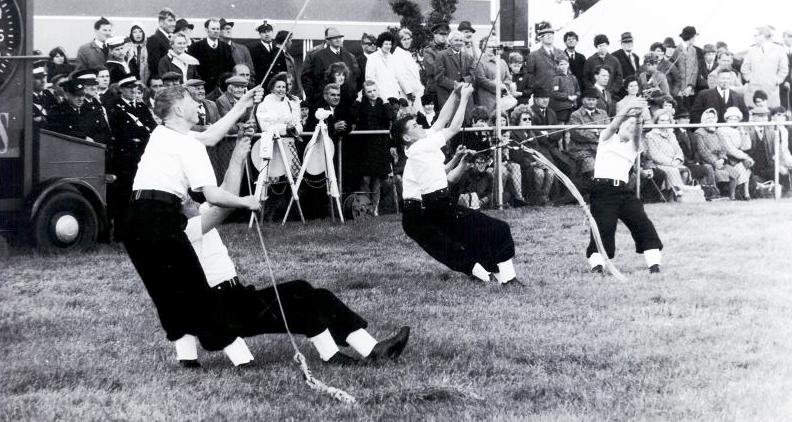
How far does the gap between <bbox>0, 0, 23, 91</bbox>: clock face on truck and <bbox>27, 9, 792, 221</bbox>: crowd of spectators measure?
2.32ft

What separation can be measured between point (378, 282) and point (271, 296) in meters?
2.69

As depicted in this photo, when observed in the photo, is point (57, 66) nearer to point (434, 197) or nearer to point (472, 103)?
point (472, 103)

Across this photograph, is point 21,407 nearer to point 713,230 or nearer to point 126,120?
point 126,120

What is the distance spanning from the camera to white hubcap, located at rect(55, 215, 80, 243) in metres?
9.17

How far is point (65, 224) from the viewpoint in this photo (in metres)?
9.21

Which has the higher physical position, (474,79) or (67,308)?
(474,79)

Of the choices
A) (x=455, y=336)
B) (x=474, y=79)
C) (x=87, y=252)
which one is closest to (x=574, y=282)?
(x=455, y=336)

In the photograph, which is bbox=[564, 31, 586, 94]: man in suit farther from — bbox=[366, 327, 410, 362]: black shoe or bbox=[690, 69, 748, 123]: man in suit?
bbox=[366, 327, 410, 362]: black shoe

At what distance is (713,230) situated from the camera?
1071cm

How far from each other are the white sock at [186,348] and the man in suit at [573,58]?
32.3 ft

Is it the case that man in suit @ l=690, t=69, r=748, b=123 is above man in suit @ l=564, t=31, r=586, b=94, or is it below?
below

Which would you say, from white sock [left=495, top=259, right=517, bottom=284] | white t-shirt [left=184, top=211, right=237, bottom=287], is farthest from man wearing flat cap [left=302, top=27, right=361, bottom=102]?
white t-shirt [left=184, top=211, right=237, bottom=287]

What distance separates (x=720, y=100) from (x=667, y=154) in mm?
1460

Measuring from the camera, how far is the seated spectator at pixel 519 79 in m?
13.7
